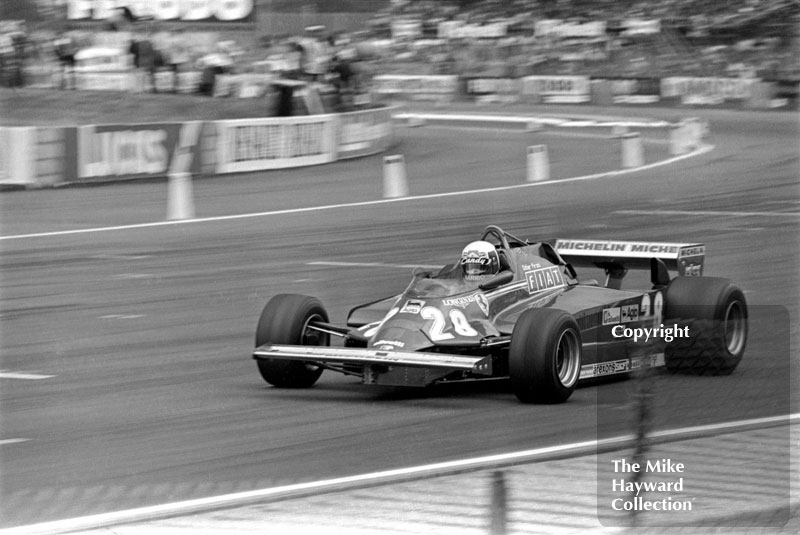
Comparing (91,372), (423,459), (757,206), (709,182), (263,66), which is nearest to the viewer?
(423,459)

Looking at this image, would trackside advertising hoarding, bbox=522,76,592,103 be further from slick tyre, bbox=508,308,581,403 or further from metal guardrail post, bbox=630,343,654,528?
metal guardrail post, bbox=630,343,654,528

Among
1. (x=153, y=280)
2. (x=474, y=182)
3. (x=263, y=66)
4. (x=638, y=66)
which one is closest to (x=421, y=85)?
(x=638, y=66)

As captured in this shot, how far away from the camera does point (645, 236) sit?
18469mm

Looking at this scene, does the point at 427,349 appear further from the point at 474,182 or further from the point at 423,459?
the point at 474,182

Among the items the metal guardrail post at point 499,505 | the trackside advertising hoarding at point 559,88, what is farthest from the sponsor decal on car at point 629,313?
the trackside advertising hoarding at point 559,88

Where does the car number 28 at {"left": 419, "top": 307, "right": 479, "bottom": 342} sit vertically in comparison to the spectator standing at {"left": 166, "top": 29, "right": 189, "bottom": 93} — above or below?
below

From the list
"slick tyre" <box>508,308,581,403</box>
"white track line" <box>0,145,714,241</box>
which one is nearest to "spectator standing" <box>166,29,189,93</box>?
"white track line" <box>0,145,714,241</box>

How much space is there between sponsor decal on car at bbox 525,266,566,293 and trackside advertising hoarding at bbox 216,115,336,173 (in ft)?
54.6

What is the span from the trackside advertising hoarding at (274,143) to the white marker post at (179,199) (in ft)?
16.7

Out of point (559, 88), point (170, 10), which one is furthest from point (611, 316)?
point (559, 88)

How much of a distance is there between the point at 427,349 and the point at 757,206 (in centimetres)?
1393

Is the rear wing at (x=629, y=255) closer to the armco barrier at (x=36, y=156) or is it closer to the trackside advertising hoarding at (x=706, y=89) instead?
the armco barrier at (x=36, y=156)

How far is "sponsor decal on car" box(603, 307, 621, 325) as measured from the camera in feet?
31.0

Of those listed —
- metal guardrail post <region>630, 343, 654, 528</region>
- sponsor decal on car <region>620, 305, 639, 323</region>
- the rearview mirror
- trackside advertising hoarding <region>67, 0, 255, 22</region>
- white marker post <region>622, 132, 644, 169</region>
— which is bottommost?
white marker post <region>622, 132, 644, 169</region>
